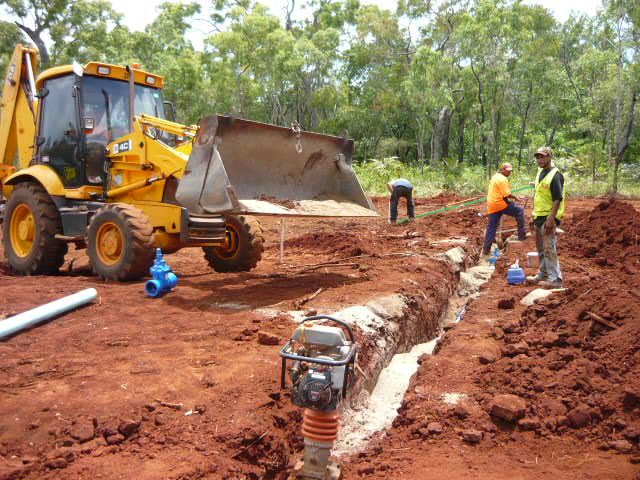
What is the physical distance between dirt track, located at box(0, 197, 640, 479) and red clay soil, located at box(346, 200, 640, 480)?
2 cm

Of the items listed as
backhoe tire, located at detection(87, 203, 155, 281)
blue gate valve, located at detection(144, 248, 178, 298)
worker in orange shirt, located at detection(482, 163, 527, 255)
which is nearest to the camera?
blue gate valve, located at detection(144, 248, 178, 298)

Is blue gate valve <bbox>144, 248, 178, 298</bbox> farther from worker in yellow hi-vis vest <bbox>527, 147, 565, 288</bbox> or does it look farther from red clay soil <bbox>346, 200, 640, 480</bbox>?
worker in yellow hi-vis vest <bbox>527, 147, 565, 288</bbox>

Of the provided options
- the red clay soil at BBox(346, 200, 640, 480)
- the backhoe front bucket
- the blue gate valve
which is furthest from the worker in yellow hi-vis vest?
the blue gate valve

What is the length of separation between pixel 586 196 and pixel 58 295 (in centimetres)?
1968

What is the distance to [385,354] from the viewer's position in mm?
5770

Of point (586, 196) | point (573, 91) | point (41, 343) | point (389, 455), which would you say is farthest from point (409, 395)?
point (573, 91)

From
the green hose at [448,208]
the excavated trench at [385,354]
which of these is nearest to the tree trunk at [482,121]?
the green hose at [448,208]

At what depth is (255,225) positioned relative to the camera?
352 inches

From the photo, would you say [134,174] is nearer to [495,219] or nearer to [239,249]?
[239,249]

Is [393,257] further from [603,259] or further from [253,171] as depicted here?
[603,259]

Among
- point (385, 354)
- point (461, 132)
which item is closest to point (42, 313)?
point (385, 354)

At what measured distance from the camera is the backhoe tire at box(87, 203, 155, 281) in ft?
23.9

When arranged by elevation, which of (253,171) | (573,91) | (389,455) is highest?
(573,91)

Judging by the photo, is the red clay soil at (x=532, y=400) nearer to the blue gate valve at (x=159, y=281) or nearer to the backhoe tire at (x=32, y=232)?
the blue gate valve at (x=159, y=281)
